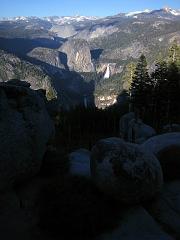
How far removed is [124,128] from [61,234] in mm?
42816

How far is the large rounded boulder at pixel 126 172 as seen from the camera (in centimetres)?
1392

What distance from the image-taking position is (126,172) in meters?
14.0

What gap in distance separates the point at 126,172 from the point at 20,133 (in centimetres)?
463

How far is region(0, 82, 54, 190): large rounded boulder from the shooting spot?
15291 millimetres

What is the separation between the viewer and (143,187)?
14047mm

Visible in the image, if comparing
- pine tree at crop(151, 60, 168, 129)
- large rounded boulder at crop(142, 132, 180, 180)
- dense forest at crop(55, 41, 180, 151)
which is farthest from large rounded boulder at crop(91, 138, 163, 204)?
pine tree at crop(151, 60, 168, 129)

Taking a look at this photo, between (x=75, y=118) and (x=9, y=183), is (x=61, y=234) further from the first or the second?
(x=75, y=118)

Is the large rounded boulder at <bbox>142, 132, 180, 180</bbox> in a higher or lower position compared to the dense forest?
higher

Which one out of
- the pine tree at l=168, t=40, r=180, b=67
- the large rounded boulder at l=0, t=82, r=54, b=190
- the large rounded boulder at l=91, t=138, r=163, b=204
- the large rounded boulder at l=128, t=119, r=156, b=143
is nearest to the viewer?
the large rounded boulder at l=91, t=138, r=163, b=204

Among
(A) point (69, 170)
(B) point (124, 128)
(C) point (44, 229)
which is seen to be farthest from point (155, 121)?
(C) point (44, 229)

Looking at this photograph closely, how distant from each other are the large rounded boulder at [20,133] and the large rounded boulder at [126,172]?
2870 millimetres

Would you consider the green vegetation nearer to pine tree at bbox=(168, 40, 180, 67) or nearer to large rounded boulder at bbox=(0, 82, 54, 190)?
pine tree at bbox=(168, 40, 180, 67)

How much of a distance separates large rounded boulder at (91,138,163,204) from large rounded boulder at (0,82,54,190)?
287 centimetres

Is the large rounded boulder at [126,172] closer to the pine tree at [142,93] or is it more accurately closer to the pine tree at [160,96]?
the pine tree at [160,96]
